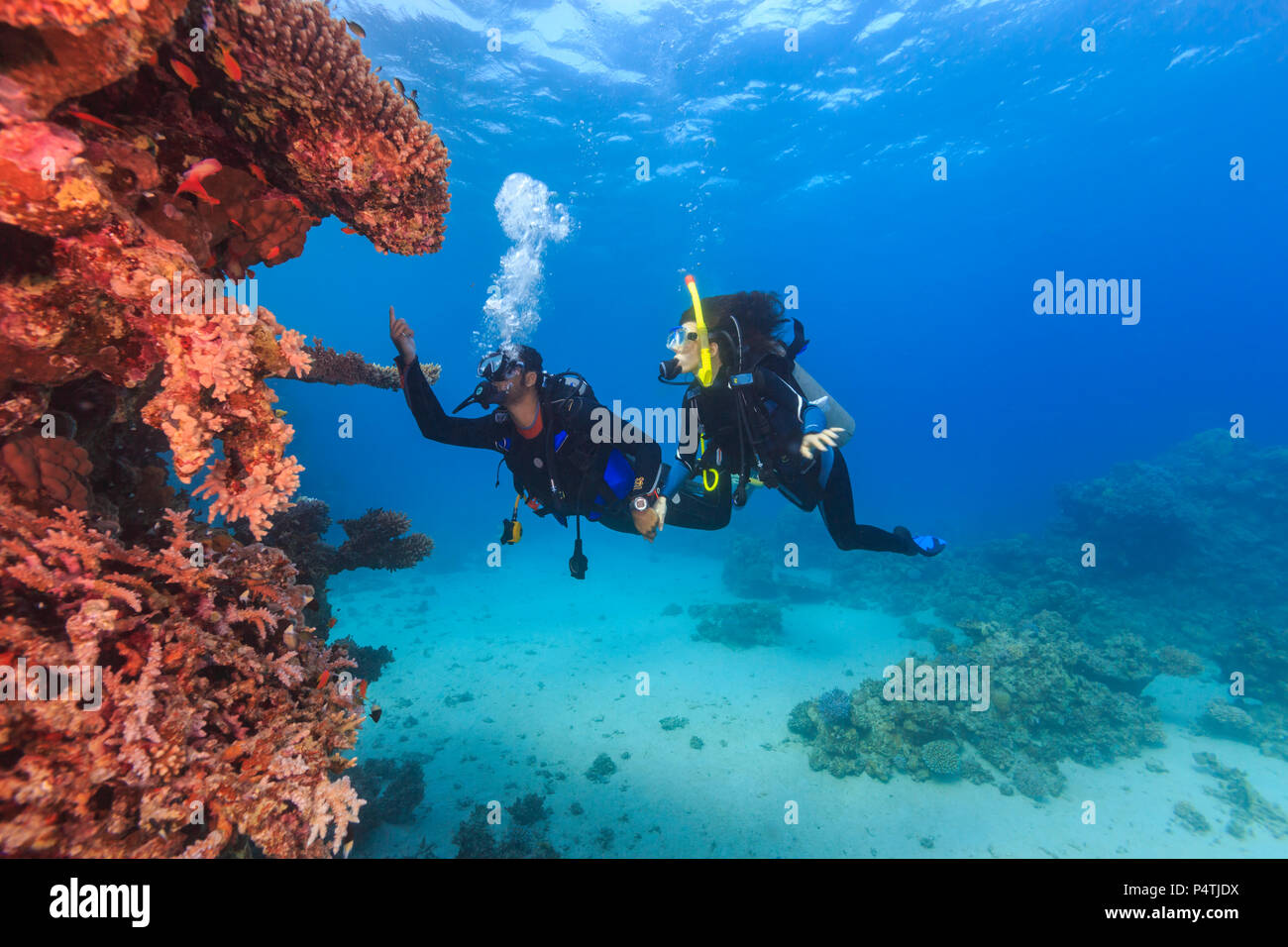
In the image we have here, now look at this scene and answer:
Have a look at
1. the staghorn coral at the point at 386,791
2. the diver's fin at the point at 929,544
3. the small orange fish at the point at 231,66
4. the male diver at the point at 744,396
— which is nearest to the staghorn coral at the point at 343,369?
the small orange fish at the point at 231,66

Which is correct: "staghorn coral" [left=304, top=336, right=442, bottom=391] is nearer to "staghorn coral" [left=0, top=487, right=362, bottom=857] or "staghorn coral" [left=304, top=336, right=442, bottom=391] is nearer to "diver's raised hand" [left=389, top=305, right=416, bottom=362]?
"diver's raised hand" [left=389, top=305, right=416, bottom=362]

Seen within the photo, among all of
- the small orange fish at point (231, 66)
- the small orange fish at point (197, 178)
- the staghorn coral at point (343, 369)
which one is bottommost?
the staghorn coral at point (343, 369)

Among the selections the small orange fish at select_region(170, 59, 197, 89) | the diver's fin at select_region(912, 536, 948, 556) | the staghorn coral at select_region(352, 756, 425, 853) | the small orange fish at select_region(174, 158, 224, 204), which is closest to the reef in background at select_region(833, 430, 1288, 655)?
the diver's fin at select_region(912, 536, 948, 556)

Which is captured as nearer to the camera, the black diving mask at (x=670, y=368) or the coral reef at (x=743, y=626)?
the black diving mask at (x=670, y=368)

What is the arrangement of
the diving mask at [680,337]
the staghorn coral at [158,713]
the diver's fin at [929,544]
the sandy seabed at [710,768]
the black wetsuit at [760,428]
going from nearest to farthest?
the staghorn coral at [158,713]
the black wetsuit at [760,428]
the diving mask at [680,337]
the sandy seabed at [710,768]
the diver's fin at [929,544]

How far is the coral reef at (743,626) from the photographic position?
1564 cm

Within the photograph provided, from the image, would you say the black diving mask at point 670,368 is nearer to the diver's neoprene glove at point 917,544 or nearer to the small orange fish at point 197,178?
the diver's neoprene glove at point 917,544

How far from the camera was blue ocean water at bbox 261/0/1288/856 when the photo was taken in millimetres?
10133

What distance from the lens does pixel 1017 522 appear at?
36.2 m

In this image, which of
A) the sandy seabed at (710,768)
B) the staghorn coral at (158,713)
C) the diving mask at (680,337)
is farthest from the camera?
the sandy seabed at (710,768)

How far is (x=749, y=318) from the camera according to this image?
21.2ft

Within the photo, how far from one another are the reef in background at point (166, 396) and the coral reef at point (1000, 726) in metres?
9.21

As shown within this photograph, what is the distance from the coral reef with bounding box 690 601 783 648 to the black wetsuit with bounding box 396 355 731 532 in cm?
1081
